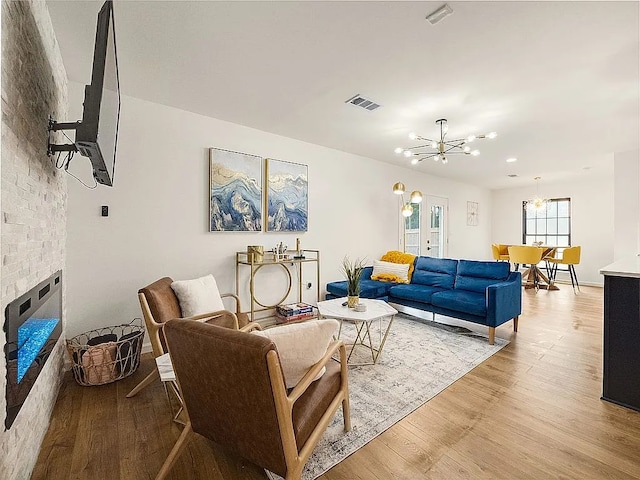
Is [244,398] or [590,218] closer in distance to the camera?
[244,398]

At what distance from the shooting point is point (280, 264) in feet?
14.2

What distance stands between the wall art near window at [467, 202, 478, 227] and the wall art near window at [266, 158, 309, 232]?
549cm

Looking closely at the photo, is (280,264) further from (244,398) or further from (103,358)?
(244,398)

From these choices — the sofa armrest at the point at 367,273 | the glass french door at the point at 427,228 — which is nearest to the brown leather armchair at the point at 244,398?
the sofa armrest at the point at 367,273

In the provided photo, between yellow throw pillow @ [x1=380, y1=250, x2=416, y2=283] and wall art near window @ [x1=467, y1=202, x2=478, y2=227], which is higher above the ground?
wall art near window @ [x1=467, y1=202, x2=478, y2=227]

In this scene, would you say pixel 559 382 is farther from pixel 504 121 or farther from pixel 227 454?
pixel 504 121

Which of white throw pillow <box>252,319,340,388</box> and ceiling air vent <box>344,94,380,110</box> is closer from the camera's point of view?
white throw pillow <box>252,319,340,388</box>

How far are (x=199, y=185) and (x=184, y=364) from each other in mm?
2637

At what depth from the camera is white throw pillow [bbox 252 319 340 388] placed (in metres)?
1.41

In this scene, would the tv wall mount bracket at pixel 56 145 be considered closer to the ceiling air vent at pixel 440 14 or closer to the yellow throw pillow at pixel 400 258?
the ceiling air vent at pixel 440 14

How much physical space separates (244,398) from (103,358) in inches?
75.8

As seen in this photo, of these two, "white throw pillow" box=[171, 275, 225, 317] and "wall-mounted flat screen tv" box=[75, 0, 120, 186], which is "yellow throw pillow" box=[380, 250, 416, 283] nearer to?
"white throw pillow" box=[171, 275, 225, 317]

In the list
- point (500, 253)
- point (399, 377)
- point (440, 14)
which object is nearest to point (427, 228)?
point (500, 253)

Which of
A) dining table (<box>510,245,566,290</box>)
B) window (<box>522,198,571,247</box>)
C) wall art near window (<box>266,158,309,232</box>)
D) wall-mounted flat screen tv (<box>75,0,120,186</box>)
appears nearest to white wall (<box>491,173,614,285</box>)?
window (<box>522,198,571,247</box>)
